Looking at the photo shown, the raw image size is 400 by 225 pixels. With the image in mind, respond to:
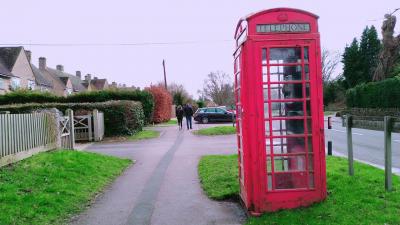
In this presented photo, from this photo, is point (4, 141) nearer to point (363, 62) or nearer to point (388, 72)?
point (388, 72)

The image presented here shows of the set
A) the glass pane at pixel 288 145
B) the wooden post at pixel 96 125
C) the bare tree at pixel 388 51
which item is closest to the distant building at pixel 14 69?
the wooden post at pixel 96 125

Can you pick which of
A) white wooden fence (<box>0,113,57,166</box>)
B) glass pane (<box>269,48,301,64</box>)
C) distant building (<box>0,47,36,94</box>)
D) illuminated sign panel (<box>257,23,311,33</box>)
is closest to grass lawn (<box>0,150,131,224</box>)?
white wooden fence (<box>0,113,57,166</box>)

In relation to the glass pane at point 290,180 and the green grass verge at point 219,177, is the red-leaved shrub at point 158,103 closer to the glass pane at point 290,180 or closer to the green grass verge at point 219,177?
the green grass verge at point 219,177

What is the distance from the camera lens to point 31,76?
62.7 meters

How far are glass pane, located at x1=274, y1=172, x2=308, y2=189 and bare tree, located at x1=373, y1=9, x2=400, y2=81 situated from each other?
128 ft

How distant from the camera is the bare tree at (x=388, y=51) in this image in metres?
43.4

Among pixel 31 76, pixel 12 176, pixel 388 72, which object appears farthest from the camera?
pixel 31 76

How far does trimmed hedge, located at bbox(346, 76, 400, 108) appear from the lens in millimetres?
37219

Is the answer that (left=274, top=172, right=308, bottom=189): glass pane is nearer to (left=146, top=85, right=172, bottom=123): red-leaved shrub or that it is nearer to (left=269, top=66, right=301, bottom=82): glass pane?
(left=269, top=66, right=301, bottom=82): glass pane

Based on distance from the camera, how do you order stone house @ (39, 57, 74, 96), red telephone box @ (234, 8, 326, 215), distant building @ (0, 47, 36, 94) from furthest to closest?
1. stone house @ (39, 57, 74, 96)
2. distant building @ (0, 47, 36, 94)
3. red telephone box @ (234, 8, 326, 215)

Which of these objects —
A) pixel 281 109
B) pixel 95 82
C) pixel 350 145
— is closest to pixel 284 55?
pixel 281 109

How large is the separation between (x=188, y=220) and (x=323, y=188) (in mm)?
2113

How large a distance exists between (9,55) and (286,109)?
57.1m

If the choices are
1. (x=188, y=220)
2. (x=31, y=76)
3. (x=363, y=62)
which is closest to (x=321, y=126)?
(x=188, y=220)
